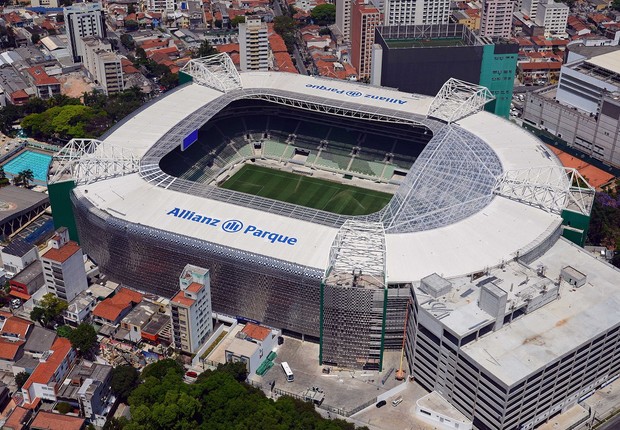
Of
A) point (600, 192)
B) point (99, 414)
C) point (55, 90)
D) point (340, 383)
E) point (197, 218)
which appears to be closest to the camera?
point (99, 414)

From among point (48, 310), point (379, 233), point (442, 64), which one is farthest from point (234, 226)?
point (442, 64)

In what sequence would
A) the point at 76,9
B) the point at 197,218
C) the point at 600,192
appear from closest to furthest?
the point at 197,218 < the point at 600,192 < the point at 76,9

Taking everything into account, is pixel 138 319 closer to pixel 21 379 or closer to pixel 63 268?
pixel 63 268

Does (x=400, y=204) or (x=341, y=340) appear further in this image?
(x=400, y=204)

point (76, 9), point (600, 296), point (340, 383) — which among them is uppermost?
point (76, 9)

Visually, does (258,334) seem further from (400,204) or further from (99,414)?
(400,204)

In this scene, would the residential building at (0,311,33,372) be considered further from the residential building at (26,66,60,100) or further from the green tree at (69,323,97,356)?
the residential building at (26,66,60,100)

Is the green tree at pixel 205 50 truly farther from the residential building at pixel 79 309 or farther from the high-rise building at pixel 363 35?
the residential building at pixel 79 309

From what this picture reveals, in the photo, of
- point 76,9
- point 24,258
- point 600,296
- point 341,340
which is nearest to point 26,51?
point 76,9
